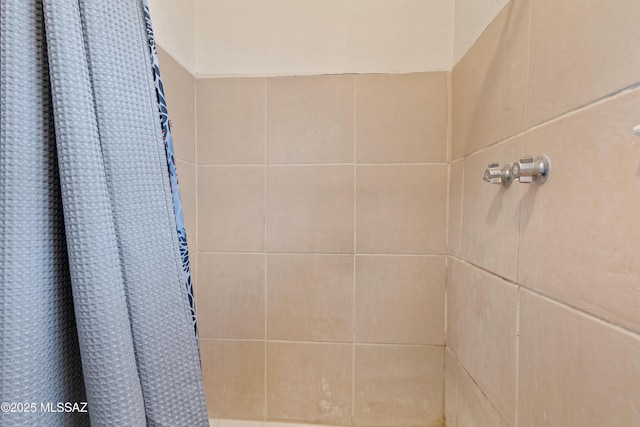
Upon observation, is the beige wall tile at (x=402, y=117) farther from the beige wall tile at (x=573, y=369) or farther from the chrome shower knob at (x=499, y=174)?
the beige wall tile at (x=573, y=369)

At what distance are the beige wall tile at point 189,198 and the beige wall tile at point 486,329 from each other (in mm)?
814

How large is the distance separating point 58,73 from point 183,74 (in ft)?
1.85

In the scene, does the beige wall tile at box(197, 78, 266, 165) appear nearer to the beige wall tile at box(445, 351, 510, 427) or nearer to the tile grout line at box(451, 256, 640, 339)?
the tile grout line at box(451, 256, 640, 339)

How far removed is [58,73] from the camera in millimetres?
352

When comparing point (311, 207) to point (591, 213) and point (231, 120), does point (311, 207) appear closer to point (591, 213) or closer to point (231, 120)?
point (231, 120)

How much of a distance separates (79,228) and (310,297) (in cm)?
68

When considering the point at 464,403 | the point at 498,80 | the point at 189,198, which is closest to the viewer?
the point at 498,80

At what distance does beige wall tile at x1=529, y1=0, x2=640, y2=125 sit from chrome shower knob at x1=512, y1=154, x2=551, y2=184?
7 cm

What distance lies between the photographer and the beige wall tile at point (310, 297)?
0.92m

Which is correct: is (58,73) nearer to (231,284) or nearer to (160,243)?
(160,243)

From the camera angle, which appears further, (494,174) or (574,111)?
(494,174)

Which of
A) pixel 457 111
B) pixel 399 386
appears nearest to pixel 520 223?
pixel 457 111

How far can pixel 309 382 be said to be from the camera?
93 centimetres

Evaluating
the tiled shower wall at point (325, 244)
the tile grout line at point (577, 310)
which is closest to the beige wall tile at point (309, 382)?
the tiled shower wall at point (325, 244)
